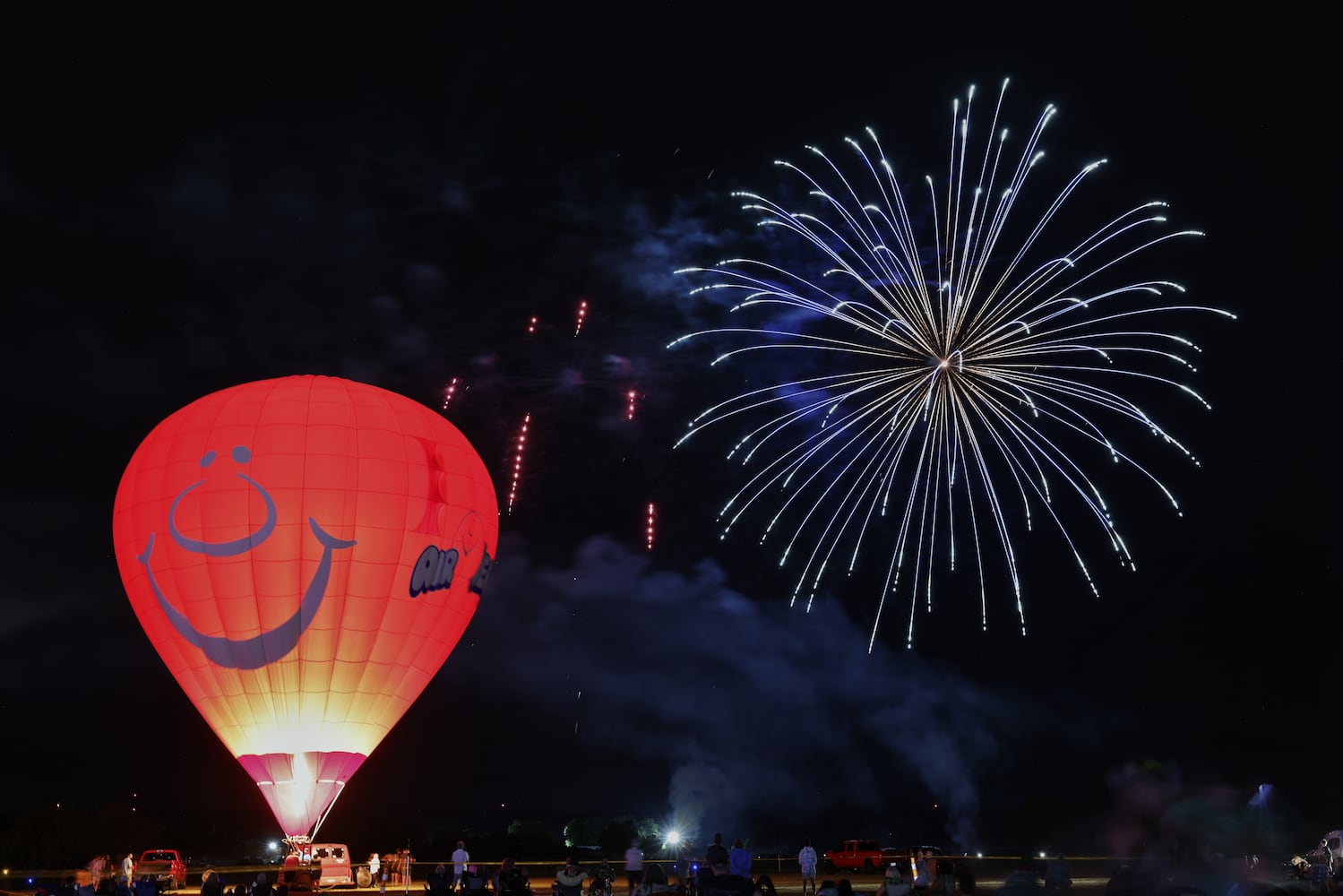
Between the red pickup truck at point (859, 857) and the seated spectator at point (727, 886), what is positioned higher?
the seated spectator at point (727, 886)

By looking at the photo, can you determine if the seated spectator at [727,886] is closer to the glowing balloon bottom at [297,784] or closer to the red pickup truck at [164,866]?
the glowing balloon bottom at [297,784]

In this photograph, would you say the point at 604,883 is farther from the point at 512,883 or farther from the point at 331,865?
the point at 331,865

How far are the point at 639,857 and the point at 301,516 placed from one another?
13.9 m

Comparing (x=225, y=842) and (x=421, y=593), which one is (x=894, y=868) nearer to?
(x=421, y=593)

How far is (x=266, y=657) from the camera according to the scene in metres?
34.8

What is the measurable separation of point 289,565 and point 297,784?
6009 mm

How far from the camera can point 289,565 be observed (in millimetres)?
34500

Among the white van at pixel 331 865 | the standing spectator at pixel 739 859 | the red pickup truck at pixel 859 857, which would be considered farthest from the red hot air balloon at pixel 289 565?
the red pickup truck at pixel 859 857

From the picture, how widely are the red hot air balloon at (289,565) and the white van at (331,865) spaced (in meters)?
0.88

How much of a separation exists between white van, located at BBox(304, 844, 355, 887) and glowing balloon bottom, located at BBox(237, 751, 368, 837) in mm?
819

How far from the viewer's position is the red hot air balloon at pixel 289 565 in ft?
114

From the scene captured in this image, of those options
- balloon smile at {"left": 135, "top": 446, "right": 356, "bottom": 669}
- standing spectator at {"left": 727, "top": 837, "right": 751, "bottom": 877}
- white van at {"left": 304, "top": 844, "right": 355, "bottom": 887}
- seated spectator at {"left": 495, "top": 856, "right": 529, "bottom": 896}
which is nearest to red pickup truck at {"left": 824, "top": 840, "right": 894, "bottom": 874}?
white van at {"left": 304, "top": 844, "right": 355, "bottom": 887}

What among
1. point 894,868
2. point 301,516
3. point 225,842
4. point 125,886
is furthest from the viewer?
point 225,842

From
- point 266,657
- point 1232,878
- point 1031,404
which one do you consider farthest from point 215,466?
point 1232,878
